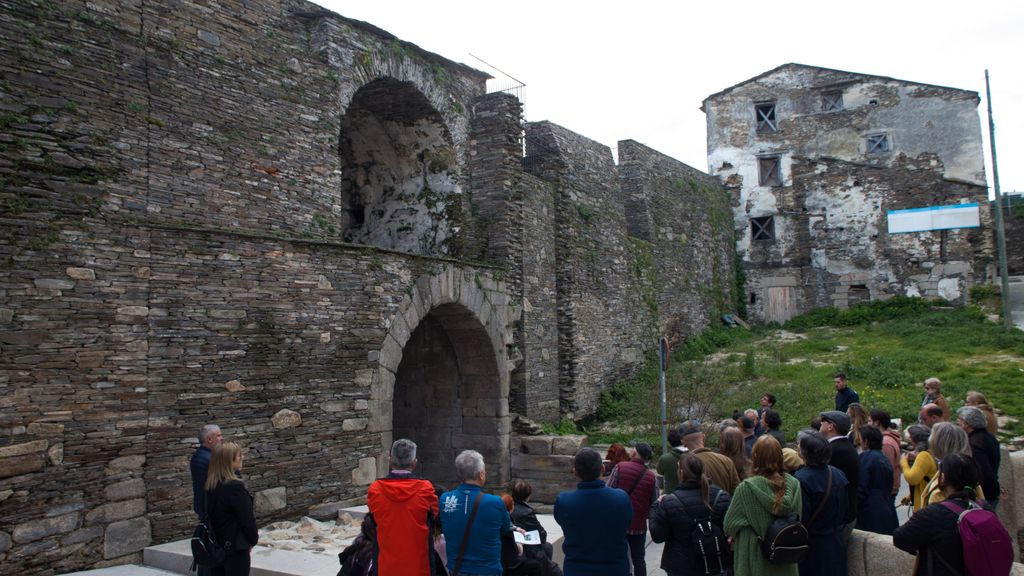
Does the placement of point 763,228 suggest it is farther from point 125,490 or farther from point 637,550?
point 125,490

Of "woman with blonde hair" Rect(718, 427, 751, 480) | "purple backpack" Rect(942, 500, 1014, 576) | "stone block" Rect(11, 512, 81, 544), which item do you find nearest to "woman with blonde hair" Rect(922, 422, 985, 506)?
Answer: "purple backpack" Rect(942, 500, 1014, 576)

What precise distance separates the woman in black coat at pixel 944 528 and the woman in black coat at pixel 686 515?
1046mm

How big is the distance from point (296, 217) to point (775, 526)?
7377mm

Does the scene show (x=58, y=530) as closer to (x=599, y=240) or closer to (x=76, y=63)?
(x=76, y=63)

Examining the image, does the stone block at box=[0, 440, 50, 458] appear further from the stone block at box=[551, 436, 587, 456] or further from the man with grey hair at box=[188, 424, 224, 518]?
the stone block at box=[551, 436, 587, 456]

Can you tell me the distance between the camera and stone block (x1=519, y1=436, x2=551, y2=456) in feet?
41.6

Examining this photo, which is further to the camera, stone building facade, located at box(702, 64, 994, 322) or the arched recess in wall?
stone building facade, located at box(702, 64, 994, 322)

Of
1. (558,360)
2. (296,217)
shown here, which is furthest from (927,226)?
(296,217)

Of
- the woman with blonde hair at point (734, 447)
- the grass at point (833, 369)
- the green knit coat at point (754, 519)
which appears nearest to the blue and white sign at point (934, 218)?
the grass at point (833, 369)

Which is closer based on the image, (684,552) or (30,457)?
(684,552)

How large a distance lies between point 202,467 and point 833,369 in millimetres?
15319

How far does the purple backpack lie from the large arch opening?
905 cm

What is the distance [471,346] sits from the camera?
12930 millimetres

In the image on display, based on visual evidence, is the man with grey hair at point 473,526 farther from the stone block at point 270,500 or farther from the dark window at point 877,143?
the dark window at point 877,143
